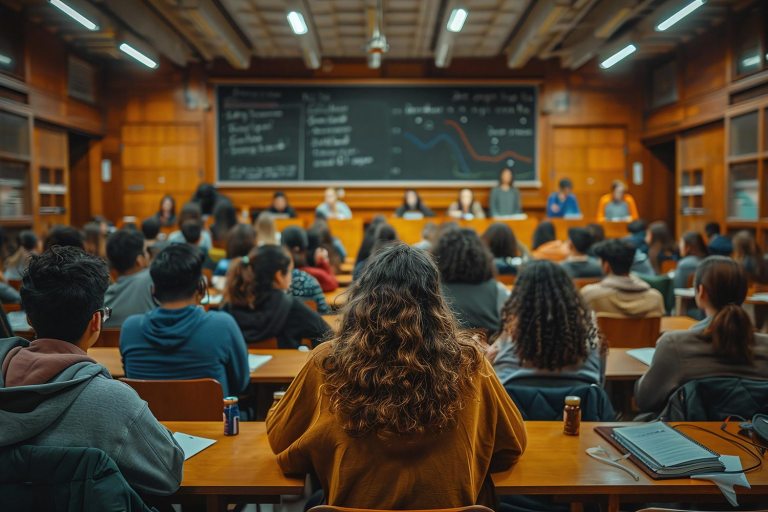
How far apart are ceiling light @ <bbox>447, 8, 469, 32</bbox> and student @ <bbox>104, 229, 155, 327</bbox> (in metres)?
4.65

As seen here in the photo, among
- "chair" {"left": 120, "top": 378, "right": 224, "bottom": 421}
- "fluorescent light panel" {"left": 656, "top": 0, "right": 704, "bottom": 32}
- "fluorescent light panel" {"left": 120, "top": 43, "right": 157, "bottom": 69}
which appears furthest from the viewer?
"fluorescent light panel" {"left": 120, "top": 43, "right": 157, "bottom": 69}

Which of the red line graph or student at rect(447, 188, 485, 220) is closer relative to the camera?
student at rect(447, 188, 485, 220)

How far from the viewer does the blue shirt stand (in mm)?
9852

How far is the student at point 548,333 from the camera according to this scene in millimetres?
2322

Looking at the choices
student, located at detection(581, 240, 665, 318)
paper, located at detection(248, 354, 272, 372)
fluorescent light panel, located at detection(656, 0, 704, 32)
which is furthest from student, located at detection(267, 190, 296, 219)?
paper, located at detection(248, 354, 272, 372)

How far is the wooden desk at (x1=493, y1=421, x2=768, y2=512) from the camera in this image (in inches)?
66.0

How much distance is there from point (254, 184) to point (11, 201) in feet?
11.8

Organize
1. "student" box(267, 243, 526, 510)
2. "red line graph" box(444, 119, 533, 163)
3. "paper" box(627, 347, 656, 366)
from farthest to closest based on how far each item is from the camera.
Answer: "red line graph" box(444, 119, 533, 163) < "paper" box(627, 347, 656, 366) < "student" box(267, 243, 526, 510)

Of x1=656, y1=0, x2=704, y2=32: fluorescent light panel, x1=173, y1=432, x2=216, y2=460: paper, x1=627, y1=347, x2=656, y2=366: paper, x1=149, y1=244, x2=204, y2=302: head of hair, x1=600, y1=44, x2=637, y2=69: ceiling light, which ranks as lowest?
x1=173, y1=432, x2=216, y2=460: paper

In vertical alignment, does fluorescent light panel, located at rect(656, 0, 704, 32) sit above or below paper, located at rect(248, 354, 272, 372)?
above

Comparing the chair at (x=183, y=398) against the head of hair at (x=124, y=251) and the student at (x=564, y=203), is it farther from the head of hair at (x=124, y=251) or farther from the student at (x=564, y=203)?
the student at (x=564, y=203)

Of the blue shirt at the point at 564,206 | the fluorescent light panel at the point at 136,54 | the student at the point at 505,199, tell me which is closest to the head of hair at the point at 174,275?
the fluorescent light panel at the point at 136,54

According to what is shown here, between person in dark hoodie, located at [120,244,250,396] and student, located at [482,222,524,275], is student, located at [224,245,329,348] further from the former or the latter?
student, located at [482,222,524,275]

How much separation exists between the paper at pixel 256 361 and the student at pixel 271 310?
0.23 metres
